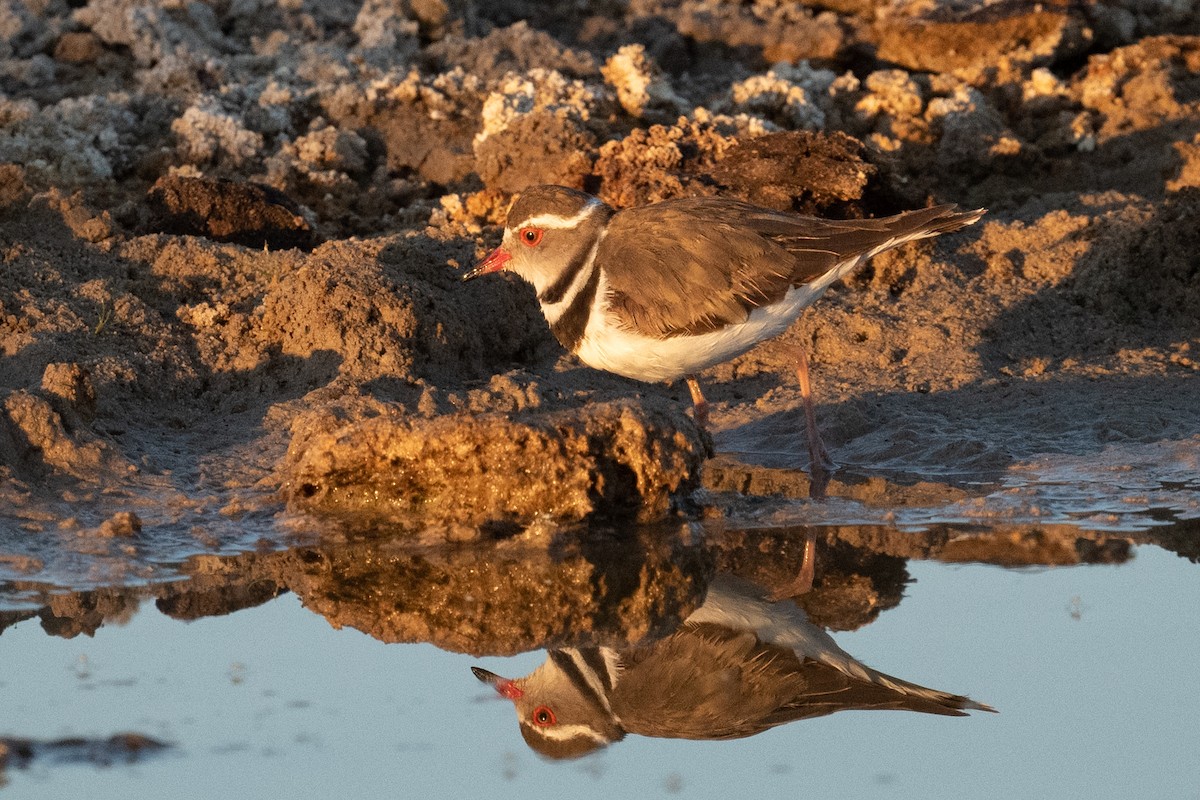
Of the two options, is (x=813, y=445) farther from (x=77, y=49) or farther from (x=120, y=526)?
(x=77, y=49)

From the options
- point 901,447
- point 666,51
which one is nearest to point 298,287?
point 901,447

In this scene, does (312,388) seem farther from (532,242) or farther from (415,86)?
(415,86)

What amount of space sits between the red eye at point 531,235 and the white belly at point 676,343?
570 millimetres

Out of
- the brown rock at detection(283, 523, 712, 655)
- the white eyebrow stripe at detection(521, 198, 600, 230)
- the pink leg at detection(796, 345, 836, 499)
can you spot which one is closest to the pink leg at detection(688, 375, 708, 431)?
the pink leg at detection(796, 345, 836, 499)

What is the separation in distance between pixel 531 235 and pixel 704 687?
302 cm

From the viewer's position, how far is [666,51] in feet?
40.1

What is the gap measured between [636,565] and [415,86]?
19.2 feet

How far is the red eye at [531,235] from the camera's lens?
752cm

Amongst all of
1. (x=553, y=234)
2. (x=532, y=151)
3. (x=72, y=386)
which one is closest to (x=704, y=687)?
(x=553, y=234)

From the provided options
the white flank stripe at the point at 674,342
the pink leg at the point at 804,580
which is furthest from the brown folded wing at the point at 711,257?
the pink leg at the point at 804,580

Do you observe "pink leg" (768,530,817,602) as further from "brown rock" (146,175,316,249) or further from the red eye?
"brown rock" (146,175,316,249)

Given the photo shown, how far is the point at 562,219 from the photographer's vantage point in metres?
7.44

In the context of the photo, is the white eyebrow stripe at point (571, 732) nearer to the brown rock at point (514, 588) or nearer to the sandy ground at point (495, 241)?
the brown rock at point (514, 588)

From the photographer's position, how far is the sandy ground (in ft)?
21.5
